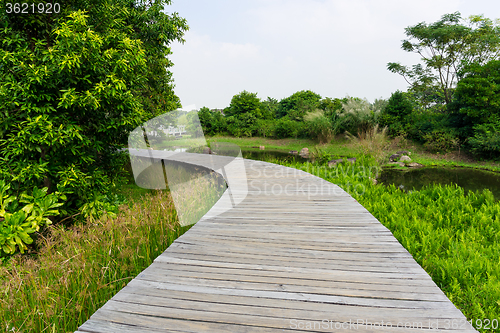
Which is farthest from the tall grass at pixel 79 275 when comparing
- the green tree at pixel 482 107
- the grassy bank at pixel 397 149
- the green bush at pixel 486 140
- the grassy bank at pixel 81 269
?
the green tree at pixel 482 107

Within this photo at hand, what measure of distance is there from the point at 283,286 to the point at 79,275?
1.54 metres

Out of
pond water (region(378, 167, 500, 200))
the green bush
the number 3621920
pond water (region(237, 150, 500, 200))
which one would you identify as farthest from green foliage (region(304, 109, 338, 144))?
the number 3621920

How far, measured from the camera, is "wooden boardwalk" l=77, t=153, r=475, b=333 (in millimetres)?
1339

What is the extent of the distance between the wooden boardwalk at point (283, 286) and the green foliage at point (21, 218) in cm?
164

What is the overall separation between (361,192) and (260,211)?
8.36ft

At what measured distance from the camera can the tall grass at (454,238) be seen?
1922 millimetres

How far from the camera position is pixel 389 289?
1601 mm

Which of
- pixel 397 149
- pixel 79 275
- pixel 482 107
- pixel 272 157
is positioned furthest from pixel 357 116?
pixel 79 275

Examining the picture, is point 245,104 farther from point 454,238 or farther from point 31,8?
point 454,238

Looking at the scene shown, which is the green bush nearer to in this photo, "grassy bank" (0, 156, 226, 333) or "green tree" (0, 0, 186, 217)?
"grassy bank" (0, 156, 226, 333)

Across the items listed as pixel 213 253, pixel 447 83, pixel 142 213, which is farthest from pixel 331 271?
pixel 447 83

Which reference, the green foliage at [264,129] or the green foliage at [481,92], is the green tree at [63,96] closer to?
the green foliage at [481,92]

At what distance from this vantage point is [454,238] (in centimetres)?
298

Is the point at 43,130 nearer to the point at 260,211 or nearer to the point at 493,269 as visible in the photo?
the point at 260,211
